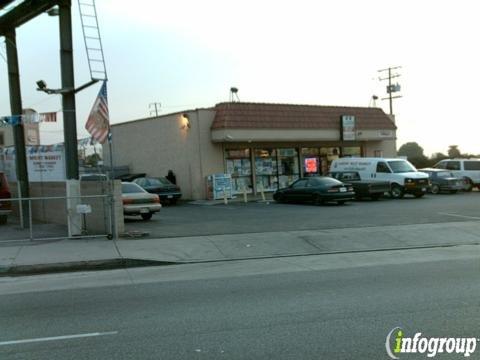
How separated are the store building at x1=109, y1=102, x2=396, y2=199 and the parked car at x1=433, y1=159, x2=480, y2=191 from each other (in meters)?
4.16

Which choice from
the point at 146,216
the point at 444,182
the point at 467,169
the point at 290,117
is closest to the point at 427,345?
the point at 146,216

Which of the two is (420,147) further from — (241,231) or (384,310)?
(384,310)

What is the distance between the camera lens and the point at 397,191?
2748cm

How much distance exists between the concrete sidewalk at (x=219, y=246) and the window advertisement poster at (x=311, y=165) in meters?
17.6

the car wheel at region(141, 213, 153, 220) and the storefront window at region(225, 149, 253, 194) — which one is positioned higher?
the storefront window at region(225, 149, 253, 194)

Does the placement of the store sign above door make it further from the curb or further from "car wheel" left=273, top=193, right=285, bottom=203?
the curb

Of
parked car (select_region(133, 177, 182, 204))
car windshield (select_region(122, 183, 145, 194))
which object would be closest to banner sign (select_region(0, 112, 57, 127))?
car windshield (select_region(122, 183, 145, 194))

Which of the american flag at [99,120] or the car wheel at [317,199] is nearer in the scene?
the american flag at [99,120]

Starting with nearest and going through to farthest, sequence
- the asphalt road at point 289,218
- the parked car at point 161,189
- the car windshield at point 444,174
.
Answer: the asphalt road at point 289,218 → the parked car at point 161,189 → the car windshield at point 444,174

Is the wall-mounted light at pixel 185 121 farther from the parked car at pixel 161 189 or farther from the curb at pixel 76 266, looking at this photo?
the curb at pixel 76 266

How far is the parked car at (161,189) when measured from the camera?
2573 cm

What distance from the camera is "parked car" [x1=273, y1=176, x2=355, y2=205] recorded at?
23547mm

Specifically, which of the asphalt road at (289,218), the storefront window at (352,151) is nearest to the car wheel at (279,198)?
the asphalt road at (289,218)

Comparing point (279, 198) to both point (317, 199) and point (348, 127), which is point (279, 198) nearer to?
point (317, 199)
